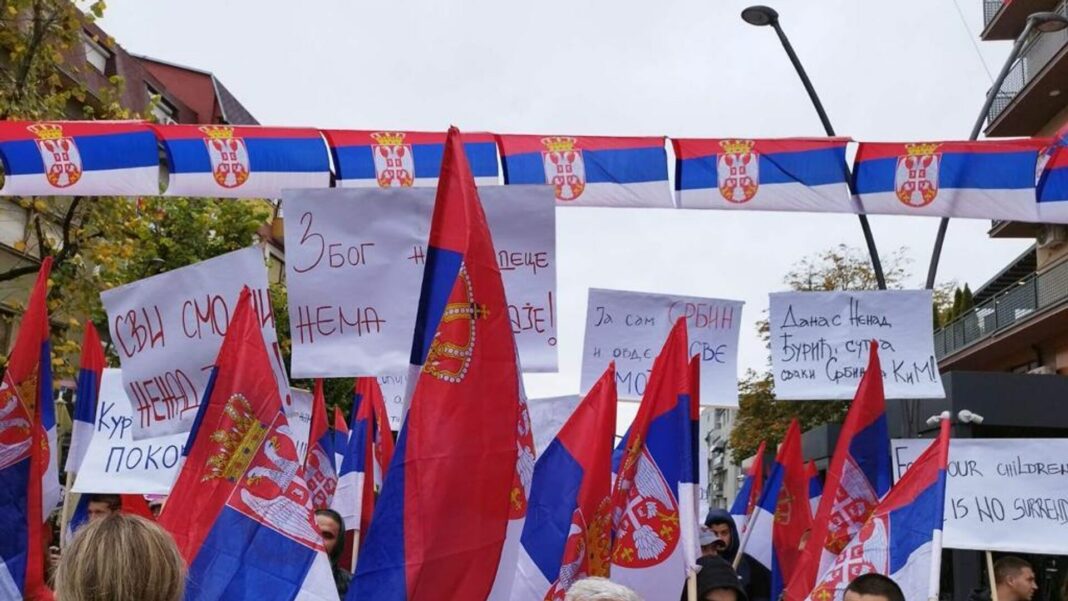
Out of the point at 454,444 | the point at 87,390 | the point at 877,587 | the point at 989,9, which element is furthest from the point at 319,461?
the point at 989,9

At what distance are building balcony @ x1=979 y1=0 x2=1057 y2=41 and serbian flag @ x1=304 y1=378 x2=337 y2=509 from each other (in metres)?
29.7

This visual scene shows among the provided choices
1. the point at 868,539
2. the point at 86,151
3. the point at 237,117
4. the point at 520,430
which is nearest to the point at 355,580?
the point at 520,430

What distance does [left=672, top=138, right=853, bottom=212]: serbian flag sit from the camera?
30.2 feet

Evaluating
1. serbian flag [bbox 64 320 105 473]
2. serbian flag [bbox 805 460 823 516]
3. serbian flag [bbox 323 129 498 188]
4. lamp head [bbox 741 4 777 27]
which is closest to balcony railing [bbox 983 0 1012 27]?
lamp head [bbox 741 4 777 27]

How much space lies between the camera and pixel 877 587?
497 centimetres

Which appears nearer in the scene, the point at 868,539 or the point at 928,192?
the point at 868,539

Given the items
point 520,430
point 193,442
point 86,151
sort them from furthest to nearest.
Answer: point 86,151
point 193,442
point 520,430

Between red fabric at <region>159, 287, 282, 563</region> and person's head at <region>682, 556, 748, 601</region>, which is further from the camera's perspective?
person's head at <region>682, 556, 748, 601</region>

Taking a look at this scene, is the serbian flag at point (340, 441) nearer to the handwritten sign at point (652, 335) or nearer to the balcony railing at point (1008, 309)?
the handwritten sign at point (652, 335)

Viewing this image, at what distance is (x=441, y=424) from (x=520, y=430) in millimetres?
605

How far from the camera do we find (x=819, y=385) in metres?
9.30

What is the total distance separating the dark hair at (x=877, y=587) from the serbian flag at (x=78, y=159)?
18.5 ft

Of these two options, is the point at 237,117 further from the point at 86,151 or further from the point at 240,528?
the point at 240,528

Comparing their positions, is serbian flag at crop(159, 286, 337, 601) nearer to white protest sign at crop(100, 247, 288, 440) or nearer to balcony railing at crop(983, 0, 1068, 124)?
white protest sign at crop(100, 247, 288, 440)
